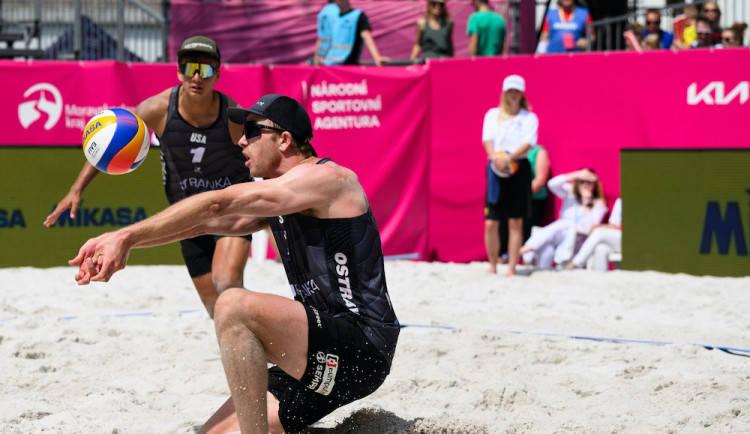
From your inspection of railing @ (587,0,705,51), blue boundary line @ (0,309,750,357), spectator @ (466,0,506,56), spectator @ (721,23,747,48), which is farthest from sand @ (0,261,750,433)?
railing @ (587,0,705,51)

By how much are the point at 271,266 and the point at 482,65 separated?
2943 millimetres

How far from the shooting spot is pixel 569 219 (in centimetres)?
895

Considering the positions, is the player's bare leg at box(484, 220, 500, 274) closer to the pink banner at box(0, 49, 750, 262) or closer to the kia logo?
the pink banner at box(0, 49, 750, 262)

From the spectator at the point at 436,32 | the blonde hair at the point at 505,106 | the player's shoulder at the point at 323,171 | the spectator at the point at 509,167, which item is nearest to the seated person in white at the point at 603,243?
the spectator at the point at 509,167

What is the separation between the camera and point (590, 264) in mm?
8906

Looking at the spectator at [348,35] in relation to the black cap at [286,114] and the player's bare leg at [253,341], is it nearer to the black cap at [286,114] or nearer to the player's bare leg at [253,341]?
the black cap at [286,114]

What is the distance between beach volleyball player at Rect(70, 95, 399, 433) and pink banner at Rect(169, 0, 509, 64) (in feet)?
28.2

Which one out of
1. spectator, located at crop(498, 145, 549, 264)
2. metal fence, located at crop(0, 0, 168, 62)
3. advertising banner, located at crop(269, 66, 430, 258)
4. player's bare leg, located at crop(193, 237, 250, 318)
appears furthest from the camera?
metal fence, located at crop(0, 0, 168, 62)

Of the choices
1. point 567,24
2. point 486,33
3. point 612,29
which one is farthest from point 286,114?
point 612,29

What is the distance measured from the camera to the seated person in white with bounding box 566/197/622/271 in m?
8.70

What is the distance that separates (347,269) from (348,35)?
22.3ft

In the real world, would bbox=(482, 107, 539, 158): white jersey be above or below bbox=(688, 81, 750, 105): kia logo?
below

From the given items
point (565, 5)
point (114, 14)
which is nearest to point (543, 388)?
point (565, 5)

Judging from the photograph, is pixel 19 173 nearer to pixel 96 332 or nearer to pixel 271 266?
pixel 271 266
